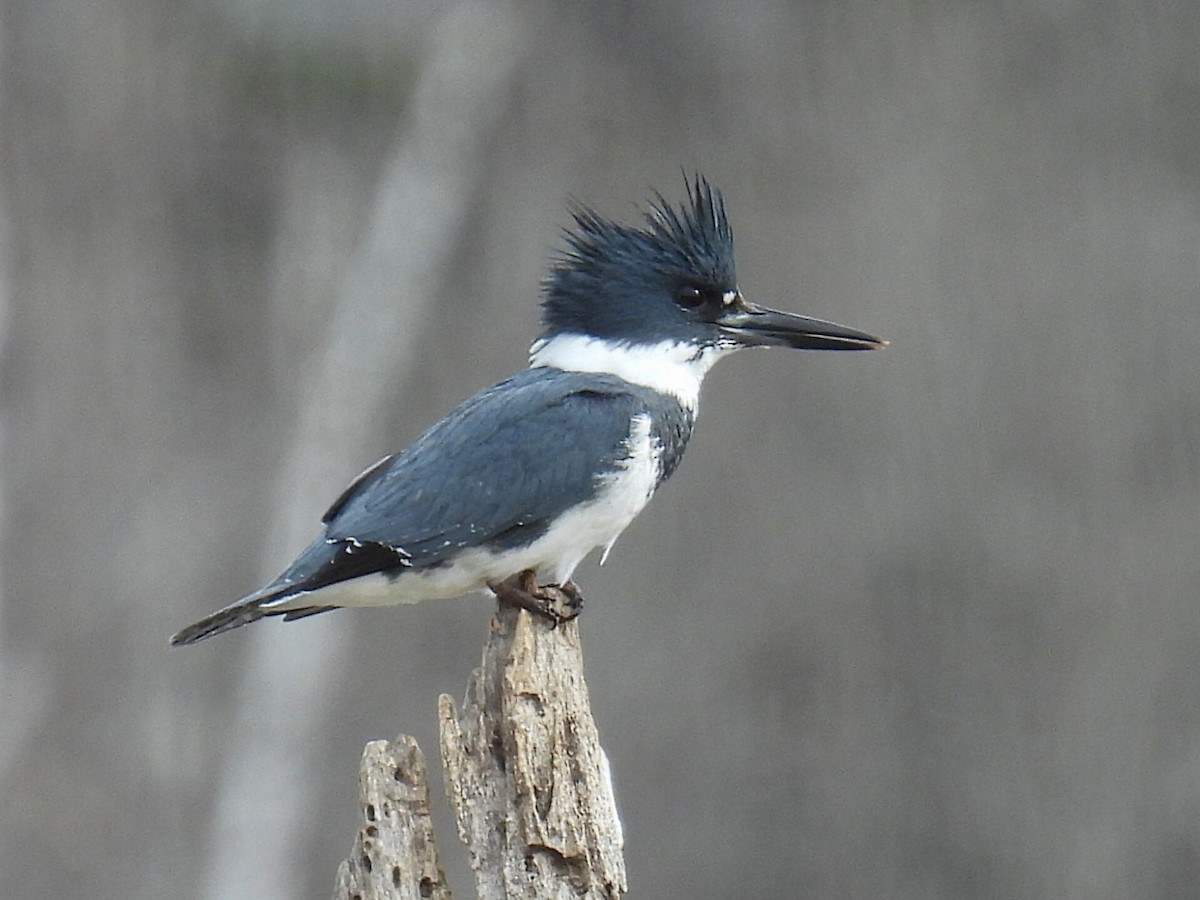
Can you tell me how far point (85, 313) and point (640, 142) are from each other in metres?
2.05

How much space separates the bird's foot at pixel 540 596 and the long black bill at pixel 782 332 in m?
0.61

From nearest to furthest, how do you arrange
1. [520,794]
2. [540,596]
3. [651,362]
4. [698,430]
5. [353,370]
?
[520,794] → [540,596] → [651,362] → [353,370] → [698,430]

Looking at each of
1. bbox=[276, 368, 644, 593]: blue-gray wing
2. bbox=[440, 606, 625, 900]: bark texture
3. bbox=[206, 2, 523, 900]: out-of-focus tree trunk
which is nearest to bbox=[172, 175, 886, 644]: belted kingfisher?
bbox=[276, 368, 644, 593]: blue-gray wing

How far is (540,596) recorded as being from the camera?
3.02 metres

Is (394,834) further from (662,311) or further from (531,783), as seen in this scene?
(662,311)

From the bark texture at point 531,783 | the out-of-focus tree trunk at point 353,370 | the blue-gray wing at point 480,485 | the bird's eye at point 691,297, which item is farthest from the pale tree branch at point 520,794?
the out-of-focus tree trunk at point 353,370

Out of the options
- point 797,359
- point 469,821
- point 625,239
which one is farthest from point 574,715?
point 797,359

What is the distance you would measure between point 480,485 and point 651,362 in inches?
18.5

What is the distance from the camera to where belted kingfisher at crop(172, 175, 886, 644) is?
119 inches

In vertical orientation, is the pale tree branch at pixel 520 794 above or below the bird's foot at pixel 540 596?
below

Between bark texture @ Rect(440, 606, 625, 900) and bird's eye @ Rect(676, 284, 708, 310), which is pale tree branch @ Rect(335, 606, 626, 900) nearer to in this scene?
bark texture @ Rect(440, 606, 625, 900)

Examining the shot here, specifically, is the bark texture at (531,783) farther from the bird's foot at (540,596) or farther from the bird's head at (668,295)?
the bird's head at (668,295)

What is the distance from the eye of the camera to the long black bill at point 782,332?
3.40 metres

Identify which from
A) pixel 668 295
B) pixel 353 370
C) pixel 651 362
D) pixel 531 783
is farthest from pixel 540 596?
pixel 353 370
